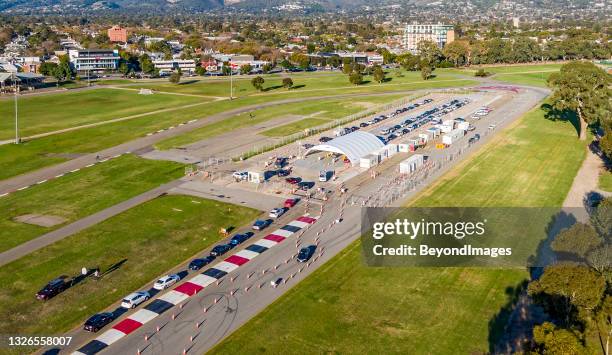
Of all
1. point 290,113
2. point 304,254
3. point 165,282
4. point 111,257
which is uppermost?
point 290,113

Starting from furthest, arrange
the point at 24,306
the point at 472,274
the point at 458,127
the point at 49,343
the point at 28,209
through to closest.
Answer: the point at 458,127
the point at 28,209
the point at 472,274
the point at 24,306
the point at 49,343

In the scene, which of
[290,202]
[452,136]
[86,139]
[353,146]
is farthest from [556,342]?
[86,139]

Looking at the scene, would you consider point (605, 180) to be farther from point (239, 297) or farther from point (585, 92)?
point (239, 297)

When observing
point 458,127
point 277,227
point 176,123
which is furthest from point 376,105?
point 277,227

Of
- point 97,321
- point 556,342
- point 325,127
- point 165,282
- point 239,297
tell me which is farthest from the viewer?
point 325,127

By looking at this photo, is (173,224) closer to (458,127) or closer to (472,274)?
(472,274)

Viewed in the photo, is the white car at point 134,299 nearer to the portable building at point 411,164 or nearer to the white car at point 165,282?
the white car at point 165,282

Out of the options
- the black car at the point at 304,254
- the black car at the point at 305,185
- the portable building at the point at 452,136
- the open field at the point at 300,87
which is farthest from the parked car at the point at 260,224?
the open field at the point at 300,87

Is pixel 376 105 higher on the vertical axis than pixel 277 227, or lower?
higher
